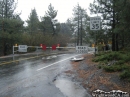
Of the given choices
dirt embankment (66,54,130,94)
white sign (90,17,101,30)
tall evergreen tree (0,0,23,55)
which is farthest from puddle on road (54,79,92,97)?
tall evergreen tree (0,0,23,55)

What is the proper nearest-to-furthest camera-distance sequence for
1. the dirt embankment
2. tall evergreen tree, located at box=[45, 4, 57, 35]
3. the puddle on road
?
the puddle on road → the dirt embankment → tall evergreen tree, located at box=[45, 4, 57, 35]

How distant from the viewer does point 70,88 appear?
25.6 ft

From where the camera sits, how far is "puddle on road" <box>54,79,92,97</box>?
701 centimetres

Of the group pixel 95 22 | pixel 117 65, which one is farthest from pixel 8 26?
pixel 117 65

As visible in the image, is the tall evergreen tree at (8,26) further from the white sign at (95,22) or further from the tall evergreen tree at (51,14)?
the tall evergreen tree at (51,14)

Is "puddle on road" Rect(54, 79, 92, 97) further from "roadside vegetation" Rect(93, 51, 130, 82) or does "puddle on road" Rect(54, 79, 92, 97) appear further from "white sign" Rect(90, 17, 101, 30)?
"white sign" Rect(90, 17, 101, 30)

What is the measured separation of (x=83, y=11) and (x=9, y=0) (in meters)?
25.7

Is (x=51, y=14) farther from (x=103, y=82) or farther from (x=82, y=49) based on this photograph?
(x=103, y=82)

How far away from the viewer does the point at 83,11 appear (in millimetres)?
52625

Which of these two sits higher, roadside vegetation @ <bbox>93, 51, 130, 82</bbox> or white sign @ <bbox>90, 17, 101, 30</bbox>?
white sign @ <bbox>90, 17, 101, 30</bbox>

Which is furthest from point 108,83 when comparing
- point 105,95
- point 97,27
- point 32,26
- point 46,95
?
point 32,26

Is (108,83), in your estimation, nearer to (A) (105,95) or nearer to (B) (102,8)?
(A) (105,95)

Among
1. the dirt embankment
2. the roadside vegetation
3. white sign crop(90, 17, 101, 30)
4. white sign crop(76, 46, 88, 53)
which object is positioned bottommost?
the dirt embankment

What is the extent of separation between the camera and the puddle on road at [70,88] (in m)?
7.01
